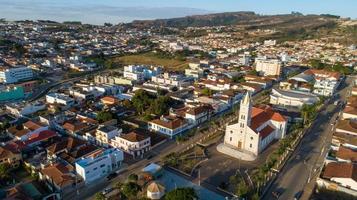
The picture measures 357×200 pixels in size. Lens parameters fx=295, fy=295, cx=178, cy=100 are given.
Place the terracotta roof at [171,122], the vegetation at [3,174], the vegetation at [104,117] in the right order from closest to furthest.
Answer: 1. the vegetation at [3,174]
2. the terracotta roof at [171,122]
3. the vegetation at [104,117]

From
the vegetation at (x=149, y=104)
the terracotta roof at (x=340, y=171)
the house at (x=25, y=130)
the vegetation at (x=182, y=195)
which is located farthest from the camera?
the vegetation at (x=149, y=104)

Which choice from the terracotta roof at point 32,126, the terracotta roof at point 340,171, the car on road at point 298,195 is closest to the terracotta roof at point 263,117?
the terracotta roof at point 340,171

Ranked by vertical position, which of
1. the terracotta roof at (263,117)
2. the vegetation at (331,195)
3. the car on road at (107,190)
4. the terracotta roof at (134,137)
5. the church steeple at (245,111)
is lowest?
the car on road at (107,190)

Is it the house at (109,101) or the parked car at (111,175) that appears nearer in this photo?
the parked car at (111,175)

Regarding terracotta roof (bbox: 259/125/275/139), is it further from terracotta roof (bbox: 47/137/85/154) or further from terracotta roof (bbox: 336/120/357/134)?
terracotta roof (bbox: 47/137/85/154)

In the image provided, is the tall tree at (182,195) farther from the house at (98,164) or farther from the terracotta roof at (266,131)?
the terracotta roof at (266,131)

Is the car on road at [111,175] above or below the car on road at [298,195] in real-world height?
below

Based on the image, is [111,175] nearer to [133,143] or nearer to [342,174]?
[133,143]

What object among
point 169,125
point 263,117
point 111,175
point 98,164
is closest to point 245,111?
point 263,117
